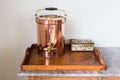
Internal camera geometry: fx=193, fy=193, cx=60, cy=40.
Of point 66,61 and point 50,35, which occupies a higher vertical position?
point 50,35

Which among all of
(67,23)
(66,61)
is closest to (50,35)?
(66,61)

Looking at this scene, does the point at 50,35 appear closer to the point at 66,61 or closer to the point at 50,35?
the point at 50,35

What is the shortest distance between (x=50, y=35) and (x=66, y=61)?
0.70 feet

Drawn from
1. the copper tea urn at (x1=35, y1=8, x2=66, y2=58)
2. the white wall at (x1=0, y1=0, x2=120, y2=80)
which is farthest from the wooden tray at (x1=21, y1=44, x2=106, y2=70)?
the white wall at (x1=0, y1=0, x2=120, y2=80)

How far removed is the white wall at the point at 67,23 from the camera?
1.60 meters

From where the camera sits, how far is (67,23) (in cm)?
164

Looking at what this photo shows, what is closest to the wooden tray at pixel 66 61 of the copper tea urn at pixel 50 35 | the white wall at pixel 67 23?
the copper tea urn at pixel 50 35

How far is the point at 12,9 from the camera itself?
5.25 feet

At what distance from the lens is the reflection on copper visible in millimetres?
1339

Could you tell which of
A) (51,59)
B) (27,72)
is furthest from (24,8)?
(27,72)

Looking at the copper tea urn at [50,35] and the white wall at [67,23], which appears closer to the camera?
the copper tea urn at [50,35]

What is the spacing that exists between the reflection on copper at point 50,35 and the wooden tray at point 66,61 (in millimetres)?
63

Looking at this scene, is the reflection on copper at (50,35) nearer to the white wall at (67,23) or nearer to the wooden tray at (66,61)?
the wooden tray at (66,61)

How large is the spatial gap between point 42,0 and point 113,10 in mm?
599
